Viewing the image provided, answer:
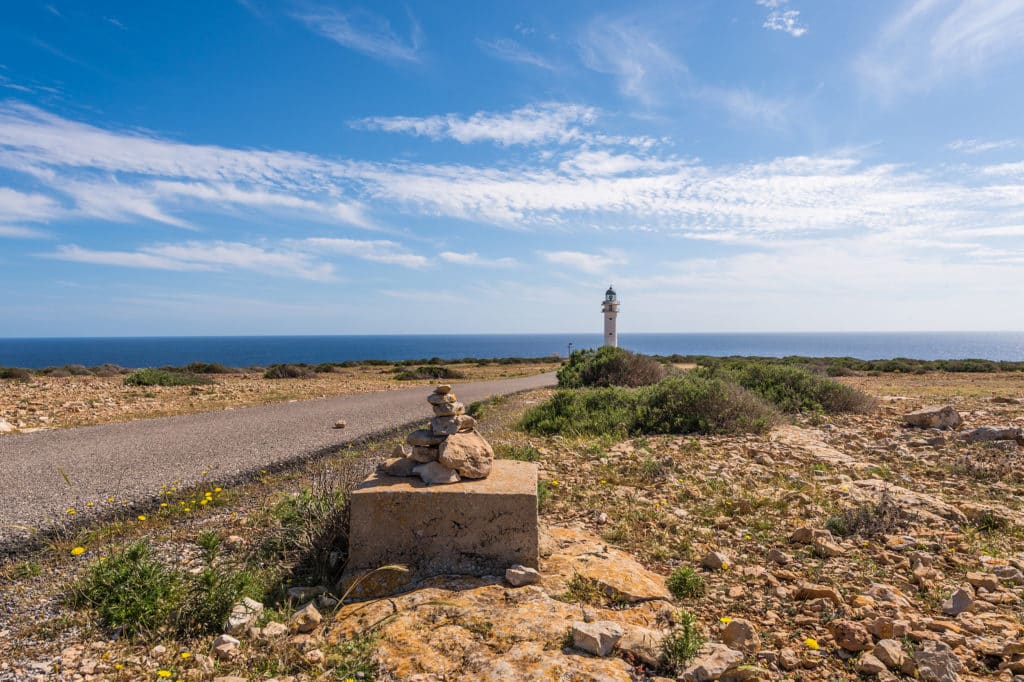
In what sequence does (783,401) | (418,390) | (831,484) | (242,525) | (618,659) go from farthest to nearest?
(418,390)
(783,401)
(831,484)
(242,525)
(618,659)

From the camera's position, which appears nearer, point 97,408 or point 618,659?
point 618,659

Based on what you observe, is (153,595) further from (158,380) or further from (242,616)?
(158,380)

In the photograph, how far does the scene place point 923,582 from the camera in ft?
12.8

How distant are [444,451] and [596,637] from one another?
1804 mm

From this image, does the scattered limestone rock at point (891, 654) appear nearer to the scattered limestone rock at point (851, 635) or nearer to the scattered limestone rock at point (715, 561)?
the scattered limestone rock at point (851, 635)

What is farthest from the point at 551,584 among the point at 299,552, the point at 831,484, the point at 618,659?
the point at 831,484

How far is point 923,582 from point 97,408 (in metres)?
16.1

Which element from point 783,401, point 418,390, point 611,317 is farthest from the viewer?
point 611,317

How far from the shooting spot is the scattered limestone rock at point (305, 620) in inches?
130

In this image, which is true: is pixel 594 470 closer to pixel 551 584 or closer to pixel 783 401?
pixel 551 584

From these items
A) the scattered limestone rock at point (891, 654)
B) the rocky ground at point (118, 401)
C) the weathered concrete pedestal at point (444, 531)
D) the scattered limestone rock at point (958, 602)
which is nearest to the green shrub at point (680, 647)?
the scattered limestone rock at point (891, 654)

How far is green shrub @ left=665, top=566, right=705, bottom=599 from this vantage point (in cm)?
388

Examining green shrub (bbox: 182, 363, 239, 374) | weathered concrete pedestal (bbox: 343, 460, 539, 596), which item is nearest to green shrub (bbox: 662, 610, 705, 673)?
weathered concrete pedestal (bbox: 343, 460, 539, 596)

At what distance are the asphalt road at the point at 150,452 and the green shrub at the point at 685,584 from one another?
4.76m
